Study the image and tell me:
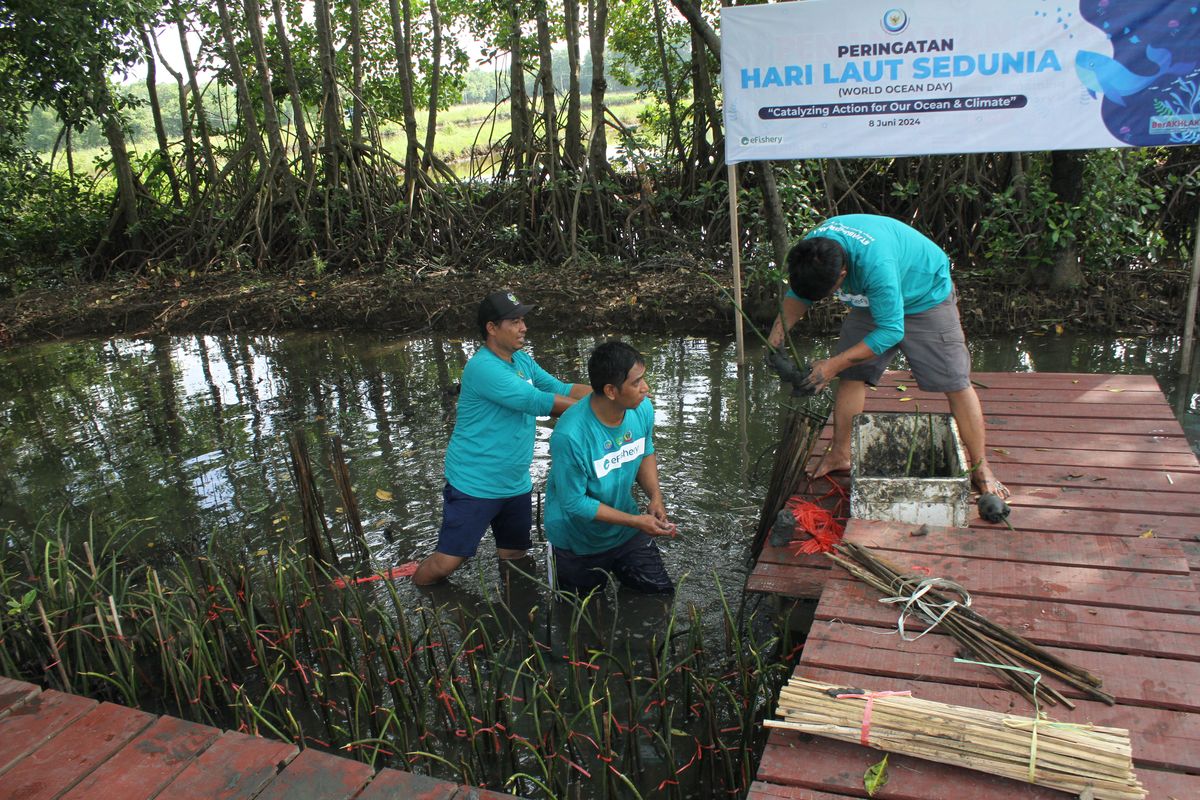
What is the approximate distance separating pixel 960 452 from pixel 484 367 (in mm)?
1789

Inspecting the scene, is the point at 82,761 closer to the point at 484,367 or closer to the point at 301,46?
the point at 484,367

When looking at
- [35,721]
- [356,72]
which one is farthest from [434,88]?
[35,721]

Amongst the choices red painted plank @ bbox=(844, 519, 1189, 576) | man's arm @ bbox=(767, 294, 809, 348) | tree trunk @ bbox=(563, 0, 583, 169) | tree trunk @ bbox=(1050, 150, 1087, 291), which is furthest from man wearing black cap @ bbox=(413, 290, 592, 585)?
tree trunk @ bbox=(563, 0, 583, 169)

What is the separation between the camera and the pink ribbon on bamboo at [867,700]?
2.00 metres

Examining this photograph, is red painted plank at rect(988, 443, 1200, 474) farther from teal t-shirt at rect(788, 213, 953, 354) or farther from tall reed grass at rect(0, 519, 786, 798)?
tall reed grass at rect(0, 519, 786, 798)

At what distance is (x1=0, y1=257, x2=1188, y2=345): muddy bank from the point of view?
6.74 metres

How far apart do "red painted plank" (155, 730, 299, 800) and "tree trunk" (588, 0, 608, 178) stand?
7896 mm

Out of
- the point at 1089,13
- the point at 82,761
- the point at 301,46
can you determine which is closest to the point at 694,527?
the point at 82,761

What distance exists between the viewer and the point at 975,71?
4.59 metres

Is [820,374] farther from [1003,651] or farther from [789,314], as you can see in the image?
[1003,651]

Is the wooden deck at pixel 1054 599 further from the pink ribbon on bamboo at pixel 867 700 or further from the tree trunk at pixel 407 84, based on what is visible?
the tree trunk at pixel 407 84

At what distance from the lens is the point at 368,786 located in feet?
6.73

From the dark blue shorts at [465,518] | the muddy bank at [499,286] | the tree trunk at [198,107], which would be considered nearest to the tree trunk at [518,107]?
the muddy bank at [499,286]

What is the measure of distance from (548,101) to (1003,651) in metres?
8.48
